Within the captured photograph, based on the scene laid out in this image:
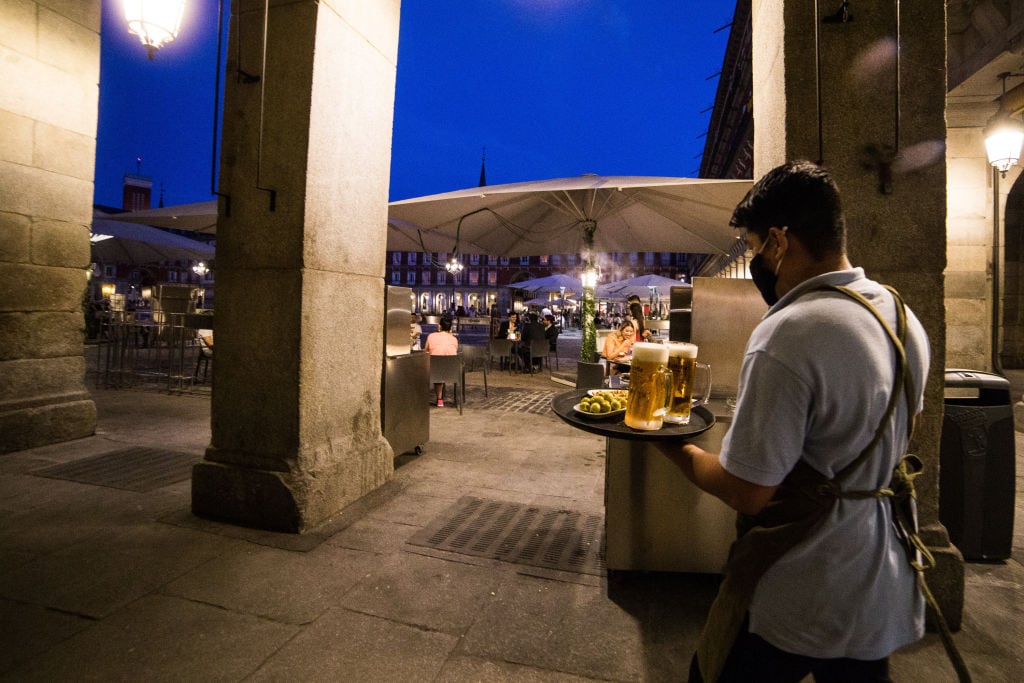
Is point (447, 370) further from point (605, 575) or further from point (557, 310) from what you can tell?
point (557, 310)

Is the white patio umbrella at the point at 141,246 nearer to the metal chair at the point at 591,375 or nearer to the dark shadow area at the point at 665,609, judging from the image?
the metal chair at the point at 591,375

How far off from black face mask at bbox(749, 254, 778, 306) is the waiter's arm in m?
0.46

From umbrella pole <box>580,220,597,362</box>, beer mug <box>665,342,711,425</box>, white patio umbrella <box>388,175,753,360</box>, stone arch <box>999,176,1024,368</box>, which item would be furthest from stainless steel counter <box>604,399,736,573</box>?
stone arch <box>999,176,1024,368</box>

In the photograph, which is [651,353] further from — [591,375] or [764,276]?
[591,375]

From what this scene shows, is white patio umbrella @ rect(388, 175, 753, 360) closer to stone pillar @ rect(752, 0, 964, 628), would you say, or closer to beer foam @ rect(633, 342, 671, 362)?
stone pillar @ rect(752, 0, 964, 628)

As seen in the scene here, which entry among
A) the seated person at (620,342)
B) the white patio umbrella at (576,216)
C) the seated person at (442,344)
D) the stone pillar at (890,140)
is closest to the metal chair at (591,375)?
the seated person at (620,342)

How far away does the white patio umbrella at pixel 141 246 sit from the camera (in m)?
11.8

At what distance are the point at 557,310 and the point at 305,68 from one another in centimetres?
4573

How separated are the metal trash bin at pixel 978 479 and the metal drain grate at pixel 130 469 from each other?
5347 millimetres

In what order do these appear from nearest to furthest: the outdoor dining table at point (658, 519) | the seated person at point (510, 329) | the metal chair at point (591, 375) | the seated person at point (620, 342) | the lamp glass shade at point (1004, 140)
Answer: the outdoor dining table at point (658, 519), the lamp glass shade at point (1004, 140), the metal chair at point (591, 375), the seated person at point (620, 342), the seated person at point (510, 329)

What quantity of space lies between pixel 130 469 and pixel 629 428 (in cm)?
469

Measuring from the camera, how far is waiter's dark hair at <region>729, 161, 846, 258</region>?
1173 mm

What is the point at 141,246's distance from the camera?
1310 centimetres

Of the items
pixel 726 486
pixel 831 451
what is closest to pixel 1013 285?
pixel 831 451
